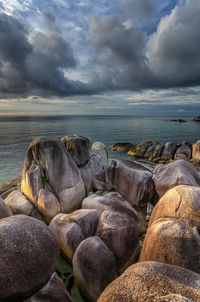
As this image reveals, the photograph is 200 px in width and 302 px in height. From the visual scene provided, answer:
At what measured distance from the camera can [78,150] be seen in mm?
9891

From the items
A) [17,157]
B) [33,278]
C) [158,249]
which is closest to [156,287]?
[158,249]

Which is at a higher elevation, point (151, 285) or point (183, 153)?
point (151, 285)

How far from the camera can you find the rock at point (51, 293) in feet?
13.3

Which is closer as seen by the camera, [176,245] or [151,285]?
[151,285]

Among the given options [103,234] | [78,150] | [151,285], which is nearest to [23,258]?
[103,234]

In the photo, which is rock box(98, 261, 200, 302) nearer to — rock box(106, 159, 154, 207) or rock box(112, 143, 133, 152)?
rock box(106, 159, 154, 207)

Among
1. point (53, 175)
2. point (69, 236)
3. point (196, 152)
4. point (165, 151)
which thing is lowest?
point (165, 151)

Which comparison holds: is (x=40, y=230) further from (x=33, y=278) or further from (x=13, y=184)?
(x=13, y=184)

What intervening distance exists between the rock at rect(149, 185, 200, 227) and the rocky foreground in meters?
0.02

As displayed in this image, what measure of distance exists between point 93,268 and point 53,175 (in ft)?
15.2

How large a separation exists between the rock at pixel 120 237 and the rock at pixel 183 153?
79.6 ft

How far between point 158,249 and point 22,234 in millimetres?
3309

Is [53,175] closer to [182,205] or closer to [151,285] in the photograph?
[182,205]

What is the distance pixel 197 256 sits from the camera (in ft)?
13.2
